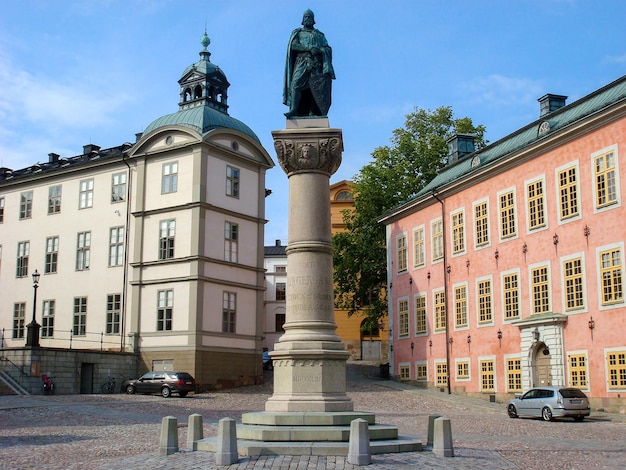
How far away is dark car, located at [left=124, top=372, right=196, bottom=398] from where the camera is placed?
35969mm

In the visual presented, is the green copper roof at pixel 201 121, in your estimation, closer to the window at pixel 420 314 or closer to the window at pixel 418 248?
the window at pixel 418 248

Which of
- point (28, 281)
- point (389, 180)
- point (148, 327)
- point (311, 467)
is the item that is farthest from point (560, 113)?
point (28, 281)

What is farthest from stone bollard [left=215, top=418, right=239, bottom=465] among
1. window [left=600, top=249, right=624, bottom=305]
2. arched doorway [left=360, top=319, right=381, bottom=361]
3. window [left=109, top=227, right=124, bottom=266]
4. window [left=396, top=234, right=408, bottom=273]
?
arched doorway [left=360, top=319, right=381, bottom=361]

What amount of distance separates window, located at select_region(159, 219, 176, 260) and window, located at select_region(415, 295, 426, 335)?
13.5 meters

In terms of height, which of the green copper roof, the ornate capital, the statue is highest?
Result: the green copper roof

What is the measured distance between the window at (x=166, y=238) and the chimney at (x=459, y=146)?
52.9ft

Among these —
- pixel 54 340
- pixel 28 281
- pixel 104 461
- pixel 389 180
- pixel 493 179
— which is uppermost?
pixel 389 180

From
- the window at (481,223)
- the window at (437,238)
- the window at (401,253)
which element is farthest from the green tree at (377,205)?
the window at (481,223)

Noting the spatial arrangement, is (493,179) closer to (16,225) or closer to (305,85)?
(305,85)

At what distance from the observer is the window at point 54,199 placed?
4722 cm

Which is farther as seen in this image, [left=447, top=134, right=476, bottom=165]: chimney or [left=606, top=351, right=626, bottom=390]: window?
[left=447, top=134, right=476, bottom=165]: chimney

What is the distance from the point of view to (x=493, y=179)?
36375 mm

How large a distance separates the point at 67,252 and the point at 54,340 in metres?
5.14

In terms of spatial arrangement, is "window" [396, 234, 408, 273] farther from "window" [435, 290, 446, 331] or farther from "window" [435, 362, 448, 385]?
"window" [435, 362, 448, 385]
